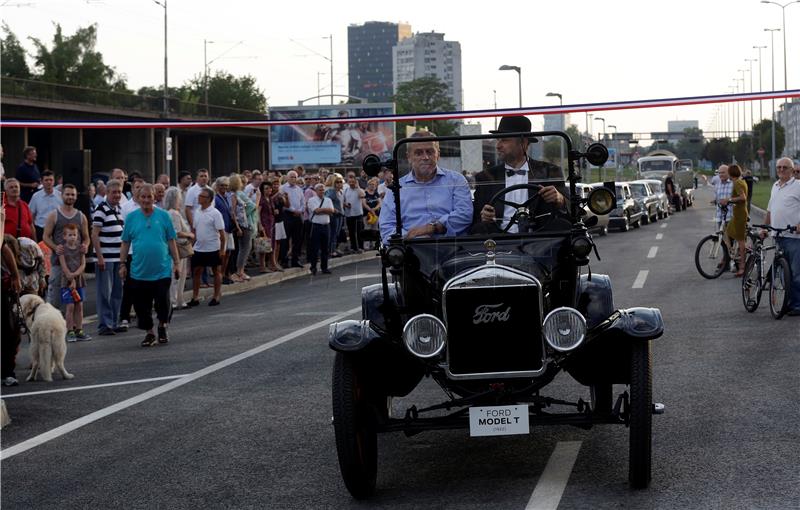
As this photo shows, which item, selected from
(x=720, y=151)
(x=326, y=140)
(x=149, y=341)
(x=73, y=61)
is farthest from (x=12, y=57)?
(x=720, y=151)

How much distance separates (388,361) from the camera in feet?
23.2

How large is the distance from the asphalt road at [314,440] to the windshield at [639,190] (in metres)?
33.1

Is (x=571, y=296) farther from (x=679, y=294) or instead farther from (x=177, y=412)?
(x=679, y=294)

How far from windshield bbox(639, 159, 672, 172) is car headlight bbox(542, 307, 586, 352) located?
217 feet

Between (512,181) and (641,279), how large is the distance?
1368cm

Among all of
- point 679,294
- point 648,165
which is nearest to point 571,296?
point 679,294

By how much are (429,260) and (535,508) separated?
165 centimetres

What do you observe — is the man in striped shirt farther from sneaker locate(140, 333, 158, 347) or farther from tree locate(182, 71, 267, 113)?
tree locate(182, 71, 267, 113)

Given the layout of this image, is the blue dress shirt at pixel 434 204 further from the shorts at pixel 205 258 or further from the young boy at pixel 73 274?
the shorts at pixel 205 258

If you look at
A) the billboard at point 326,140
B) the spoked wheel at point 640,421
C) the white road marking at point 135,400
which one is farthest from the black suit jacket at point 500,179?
the billboard at point 326,140

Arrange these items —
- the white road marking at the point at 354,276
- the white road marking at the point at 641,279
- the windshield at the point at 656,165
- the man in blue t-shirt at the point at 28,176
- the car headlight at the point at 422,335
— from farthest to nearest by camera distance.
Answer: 1. the windshield at the point at 656,165
2. the white road marking at the point at 354,276
3. the man in blue t-shirt at the point at 28,176
4. the white road marking at the point at 641,279
5. the car headlight at the point at 422,335

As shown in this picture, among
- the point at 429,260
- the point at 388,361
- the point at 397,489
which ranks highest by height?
the point at 429,260

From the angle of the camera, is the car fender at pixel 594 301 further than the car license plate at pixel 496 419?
A: Yes

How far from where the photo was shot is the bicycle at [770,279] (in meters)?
14.6
